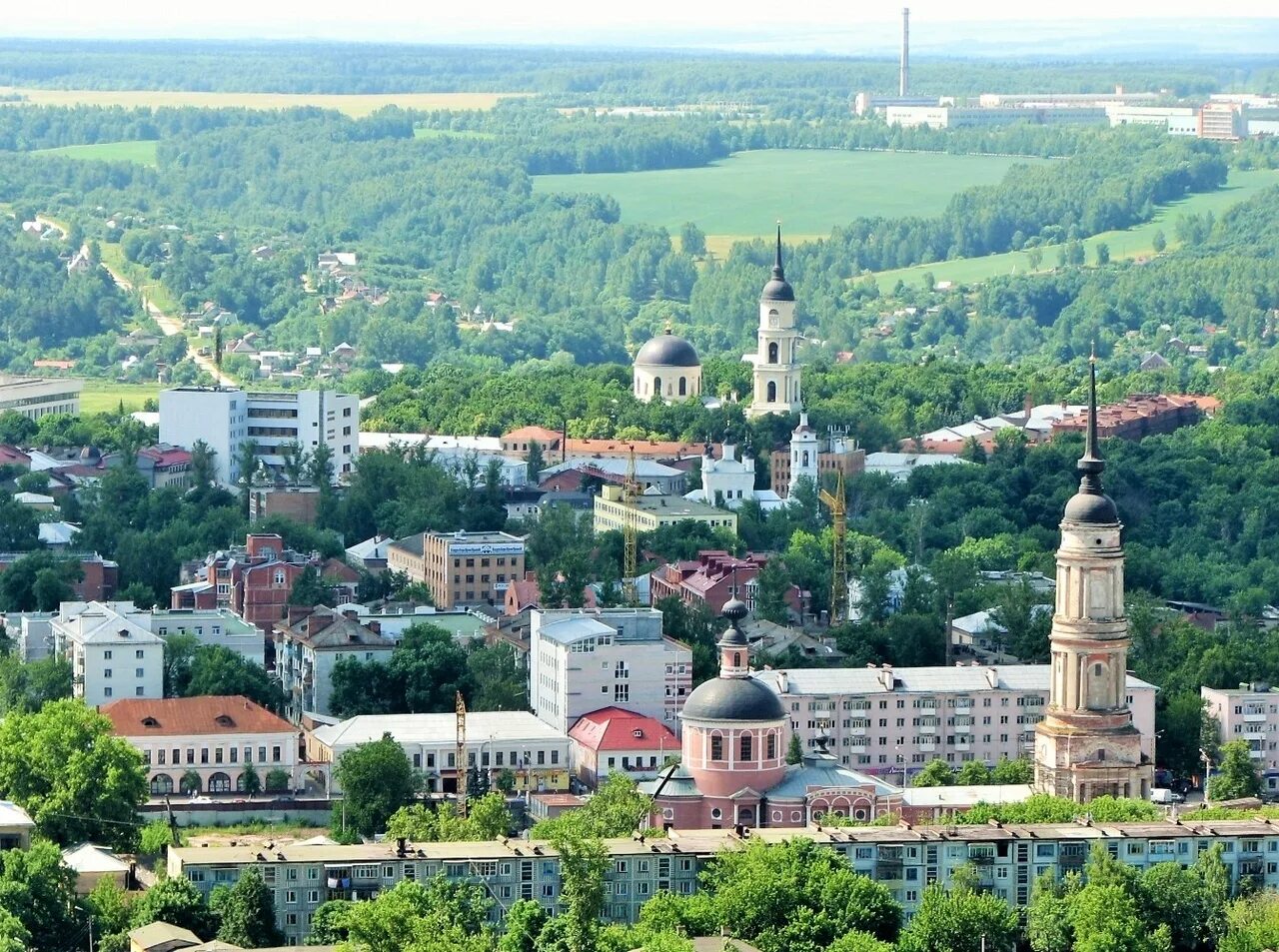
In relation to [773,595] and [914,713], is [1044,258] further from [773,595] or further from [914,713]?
[914,713]

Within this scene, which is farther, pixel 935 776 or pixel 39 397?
pixel 39 397

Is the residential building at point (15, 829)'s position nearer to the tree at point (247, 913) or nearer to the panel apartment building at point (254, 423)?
the tree at point (247, 913)

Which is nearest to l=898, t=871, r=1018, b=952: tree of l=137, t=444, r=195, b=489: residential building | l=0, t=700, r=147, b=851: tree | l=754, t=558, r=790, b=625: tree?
l=0, t=700, r=147, b=851: tree

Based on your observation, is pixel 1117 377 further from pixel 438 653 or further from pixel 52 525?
pixel 438 653

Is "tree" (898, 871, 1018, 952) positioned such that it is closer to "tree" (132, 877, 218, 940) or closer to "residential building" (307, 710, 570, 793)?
"tree" (132, 877, 218, 940)

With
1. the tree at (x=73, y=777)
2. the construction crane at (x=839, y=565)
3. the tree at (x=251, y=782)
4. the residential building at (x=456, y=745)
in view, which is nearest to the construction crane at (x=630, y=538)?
the construction crane at (x=839, y=565)

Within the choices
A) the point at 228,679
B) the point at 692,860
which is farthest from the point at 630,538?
the point at 692,860
